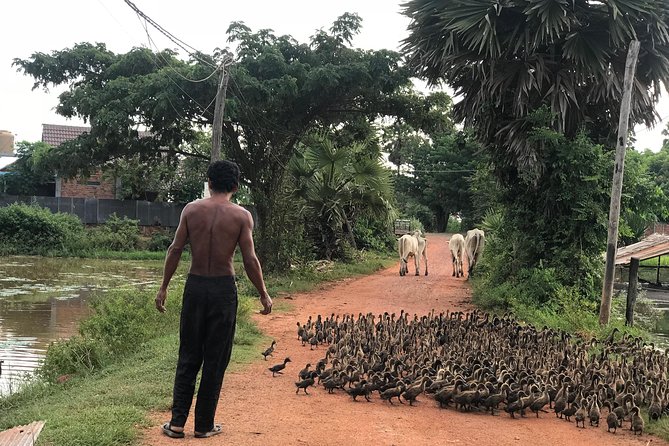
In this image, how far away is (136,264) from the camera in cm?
2916

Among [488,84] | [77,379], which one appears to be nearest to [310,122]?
[488,84]

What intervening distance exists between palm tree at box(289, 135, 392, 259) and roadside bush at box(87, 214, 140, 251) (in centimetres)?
1405

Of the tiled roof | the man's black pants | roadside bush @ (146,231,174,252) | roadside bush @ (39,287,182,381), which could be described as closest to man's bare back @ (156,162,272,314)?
the man's black pants

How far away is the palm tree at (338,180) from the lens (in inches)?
849

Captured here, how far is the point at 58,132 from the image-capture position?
136 ft

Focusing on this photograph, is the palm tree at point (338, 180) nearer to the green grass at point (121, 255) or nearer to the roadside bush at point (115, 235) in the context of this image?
the green grass at point (121, 255)

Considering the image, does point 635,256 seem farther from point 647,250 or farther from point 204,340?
point 204,340

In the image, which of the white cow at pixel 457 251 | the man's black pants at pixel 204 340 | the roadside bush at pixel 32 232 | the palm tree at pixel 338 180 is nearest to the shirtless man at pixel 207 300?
the man's black pants at pixel 204 340

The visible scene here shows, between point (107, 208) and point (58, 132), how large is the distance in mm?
10075

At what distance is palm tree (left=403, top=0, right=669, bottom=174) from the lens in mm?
12930

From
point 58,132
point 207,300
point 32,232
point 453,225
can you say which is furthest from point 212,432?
point 453,225

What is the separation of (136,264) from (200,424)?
25.0 meters

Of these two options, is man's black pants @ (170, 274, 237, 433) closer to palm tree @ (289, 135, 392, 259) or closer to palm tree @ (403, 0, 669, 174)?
palm tree @ (403, 0, 669, 174)

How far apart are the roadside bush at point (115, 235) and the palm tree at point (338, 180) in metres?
14.0
